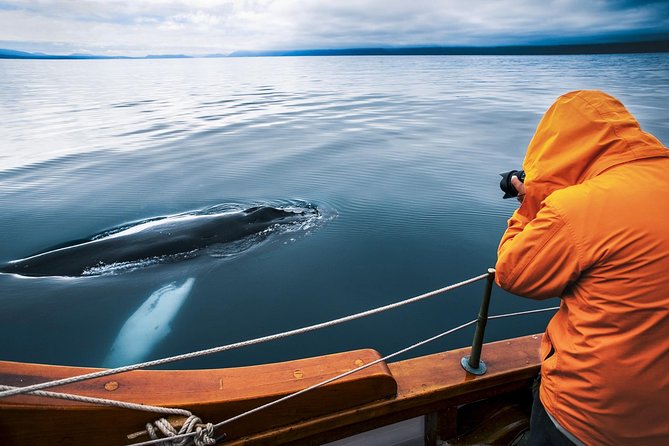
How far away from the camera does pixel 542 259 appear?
6.35ft

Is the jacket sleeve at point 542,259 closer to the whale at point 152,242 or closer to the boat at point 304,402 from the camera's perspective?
the boat at point 304,402

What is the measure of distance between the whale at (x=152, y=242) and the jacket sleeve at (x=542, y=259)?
6.52 m

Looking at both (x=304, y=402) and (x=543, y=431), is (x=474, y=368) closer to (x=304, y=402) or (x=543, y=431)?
(x=543, y=431)

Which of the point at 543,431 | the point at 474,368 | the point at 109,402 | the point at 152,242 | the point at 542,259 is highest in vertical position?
the point at 542,259

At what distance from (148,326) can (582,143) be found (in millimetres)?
5767

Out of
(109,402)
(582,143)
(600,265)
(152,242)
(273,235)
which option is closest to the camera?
(600,265)

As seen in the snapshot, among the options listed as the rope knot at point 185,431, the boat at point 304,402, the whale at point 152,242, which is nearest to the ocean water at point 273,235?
the whale at point 152,242

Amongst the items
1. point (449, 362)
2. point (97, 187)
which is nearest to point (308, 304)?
point (449, 362)

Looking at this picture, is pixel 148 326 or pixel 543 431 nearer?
pixel 543 431

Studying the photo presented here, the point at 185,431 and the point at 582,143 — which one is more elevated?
the point at 582,143

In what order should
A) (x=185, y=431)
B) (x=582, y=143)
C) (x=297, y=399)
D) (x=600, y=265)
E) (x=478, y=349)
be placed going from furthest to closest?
1. (x=478, y=349)
2. (x=297, y=399)
3. (x=185, y=431)
4. (x=582, y=143)
5. (x=600, y=265)

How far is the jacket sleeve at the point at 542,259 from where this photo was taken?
186cm

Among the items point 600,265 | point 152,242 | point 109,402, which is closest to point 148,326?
point 152,242

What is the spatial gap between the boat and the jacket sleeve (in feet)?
2.23
